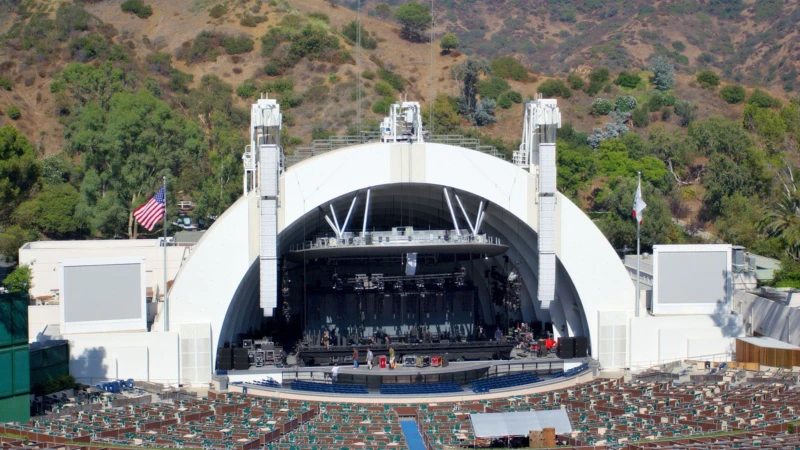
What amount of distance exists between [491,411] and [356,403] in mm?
5529

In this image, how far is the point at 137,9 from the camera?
11038 centimetres

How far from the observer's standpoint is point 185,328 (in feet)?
131

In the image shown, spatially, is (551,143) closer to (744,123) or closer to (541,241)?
(541,241)

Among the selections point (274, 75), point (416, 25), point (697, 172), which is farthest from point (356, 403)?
point (416, 25)

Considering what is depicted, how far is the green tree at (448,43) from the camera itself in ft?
355

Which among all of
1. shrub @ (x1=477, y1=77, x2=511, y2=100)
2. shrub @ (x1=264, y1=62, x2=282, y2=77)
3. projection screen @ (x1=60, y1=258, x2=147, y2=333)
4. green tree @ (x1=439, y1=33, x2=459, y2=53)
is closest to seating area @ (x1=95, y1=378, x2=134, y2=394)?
projection screen @ (x1=60, y1=258, x2=147, y2=333)

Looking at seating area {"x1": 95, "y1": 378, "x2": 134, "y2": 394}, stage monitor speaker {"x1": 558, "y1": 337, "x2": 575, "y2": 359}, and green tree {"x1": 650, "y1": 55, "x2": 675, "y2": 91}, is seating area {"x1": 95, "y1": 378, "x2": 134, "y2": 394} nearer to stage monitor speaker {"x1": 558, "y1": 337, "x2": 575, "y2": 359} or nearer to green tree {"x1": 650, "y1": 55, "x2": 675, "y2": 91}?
stage monitor speaker {"x1": 558, "y1": 337, "x2": 575, "y2": 359}

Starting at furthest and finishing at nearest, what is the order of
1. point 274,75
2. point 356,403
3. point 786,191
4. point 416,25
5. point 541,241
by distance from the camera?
point 416,25 < point 274,75 < point 786,191 < point 541,241 < point 356,403

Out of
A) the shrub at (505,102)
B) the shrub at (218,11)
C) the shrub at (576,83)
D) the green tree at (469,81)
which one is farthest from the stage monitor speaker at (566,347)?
the shrub at (218,11)

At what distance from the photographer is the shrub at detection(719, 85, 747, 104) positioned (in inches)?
4001

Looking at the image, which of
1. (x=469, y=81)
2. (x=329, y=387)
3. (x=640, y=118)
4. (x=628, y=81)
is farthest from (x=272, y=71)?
(x=329, y=387)

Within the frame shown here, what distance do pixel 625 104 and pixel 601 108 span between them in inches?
78.8

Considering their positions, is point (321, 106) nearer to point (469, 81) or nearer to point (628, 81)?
point (469, 81)

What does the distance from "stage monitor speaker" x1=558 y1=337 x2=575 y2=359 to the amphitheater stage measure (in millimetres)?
268
